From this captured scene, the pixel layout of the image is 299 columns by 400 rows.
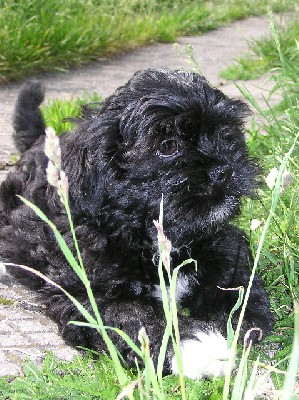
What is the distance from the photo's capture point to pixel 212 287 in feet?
8.96

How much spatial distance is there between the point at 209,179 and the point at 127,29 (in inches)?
277

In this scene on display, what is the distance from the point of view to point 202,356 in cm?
242

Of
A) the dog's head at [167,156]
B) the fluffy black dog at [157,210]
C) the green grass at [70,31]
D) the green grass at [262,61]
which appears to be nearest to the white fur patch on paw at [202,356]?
the fluffy black dog at [157,210]

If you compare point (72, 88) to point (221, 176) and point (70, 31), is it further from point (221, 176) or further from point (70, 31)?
point (221, 176)

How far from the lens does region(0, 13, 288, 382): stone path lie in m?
2.67

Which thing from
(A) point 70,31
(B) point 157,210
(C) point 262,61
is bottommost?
(C) point 262,61

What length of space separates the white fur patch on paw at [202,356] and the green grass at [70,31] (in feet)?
15.6

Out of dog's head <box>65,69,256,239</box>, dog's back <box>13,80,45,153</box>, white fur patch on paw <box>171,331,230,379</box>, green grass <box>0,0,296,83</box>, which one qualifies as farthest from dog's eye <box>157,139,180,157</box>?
green grass <box>0,0,296,83</box>

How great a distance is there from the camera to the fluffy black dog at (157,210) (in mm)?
2412

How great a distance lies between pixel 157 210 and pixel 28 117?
5.85 ft

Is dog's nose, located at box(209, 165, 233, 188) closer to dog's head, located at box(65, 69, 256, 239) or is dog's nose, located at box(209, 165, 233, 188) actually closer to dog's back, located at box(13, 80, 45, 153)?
dog's head, located at box(65, 69, 256, 239)

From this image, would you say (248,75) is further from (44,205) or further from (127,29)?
(44,205)

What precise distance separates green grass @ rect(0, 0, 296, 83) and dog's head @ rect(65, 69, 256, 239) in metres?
4.26

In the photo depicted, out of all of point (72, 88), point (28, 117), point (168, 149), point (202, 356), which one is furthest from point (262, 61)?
point (202, 356)
